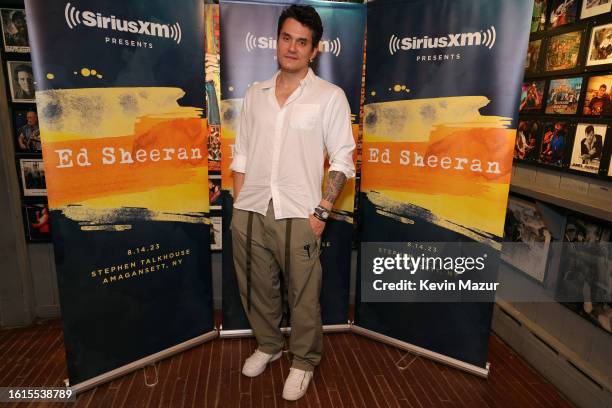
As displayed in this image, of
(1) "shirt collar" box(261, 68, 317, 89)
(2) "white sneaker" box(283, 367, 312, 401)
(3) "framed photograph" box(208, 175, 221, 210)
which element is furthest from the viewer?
(3) "framed photograph" box(208, 175, 221, 210)

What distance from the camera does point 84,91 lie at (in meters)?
1.96

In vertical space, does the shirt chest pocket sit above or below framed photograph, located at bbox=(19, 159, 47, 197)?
above

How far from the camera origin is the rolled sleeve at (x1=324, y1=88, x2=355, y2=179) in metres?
2.07

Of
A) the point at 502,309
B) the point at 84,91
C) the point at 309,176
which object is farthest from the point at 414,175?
the point at 84,91

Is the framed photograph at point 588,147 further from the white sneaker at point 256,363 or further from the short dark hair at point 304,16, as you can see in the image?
the white sneaker at point 256,363

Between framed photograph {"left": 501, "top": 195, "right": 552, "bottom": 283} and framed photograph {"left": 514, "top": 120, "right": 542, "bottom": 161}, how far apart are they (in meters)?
0.30

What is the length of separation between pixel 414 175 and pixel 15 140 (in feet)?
8.26

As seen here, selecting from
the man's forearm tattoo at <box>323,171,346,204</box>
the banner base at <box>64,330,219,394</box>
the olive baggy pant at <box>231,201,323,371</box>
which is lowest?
the banner base at <box>64,330,219,394</box>

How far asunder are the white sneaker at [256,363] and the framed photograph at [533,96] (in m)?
2.25

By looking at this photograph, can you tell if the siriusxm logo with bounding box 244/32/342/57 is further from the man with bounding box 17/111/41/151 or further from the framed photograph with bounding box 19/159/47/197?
the framed photograph with bounding box 19/159/47/197

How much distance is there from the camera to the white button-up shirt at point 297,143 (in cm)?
207

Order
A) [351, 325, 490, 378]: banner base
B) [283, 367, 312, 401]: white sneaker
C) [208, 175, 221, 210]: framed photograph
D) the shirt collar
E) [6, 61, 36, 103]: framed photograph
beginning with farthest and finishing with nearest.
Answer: [208, 175, 221, 210]: framed photograph
[6, 61, 36, 103]: framed photograph
[351, 325, 490, 378]: banner base
[283, 367, 312, 401]: white sneaker
the shirt collar

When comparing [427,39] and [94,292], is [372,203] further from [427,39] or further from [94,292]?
[94,292]

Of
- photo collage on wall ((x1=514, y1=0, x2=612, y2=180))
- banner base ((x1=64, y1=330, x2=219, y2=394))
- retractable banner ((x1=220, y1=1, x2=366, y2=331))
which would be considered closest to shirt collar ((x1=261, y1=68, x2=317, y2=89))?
retractable banner ((x1=220, y1=1, x2=366, y2=331))
